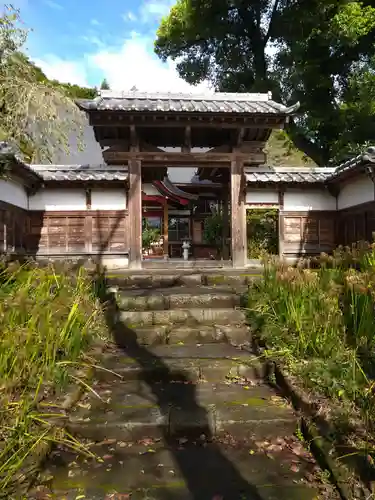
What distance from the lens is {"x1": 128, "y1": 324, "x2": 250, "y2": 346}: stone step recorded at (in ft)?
18.7

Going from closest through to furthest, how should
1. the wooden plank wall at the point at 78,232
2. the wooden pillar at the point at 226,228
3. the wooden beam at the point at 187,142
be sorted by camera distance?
the wooden beam at the point at 187,142
the wooden plank wall at the point at 78,232
the wooden pillar at the point at 226,228

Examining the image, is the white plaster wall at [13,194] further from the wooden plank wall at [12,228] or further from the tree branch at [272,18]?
the tree branch at [272,18]

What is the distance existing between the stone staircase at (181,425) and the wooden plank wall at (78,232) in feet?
18.2

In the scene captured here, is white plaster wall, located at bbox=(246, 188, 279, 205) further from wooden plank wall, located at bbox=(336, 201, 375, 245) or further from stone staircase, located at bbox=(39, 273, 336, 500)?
stone staircase, located at bbox=(39, 273, 336, 500)

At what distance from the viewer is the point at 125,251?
11.5m

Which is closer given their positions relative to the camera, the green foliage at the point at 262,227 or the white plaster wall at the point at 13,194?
the white plaster wall at the point at 13,194

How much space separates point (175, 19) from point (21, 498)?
3096 centimetres

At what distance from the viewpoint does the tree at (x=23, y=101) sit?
227 inches

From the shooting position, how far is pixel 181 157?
35.8ft

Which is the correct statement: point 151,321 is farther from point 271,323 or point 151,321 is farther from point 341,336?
point 341,336

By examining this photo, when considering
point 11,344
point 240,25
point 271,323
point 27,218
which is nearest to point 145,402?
point 11,344

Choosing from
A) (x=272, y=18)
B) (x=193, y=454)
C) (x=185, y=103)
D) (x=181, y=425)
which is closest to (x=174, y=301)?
(x=181, y=425)

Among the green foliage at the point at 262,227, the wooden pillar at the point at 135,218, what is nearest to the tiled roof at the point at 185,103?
the wooden pillar at the point at 135,218

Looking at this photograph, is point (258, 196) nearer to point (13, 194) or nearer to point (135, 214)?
point (135, 214)
